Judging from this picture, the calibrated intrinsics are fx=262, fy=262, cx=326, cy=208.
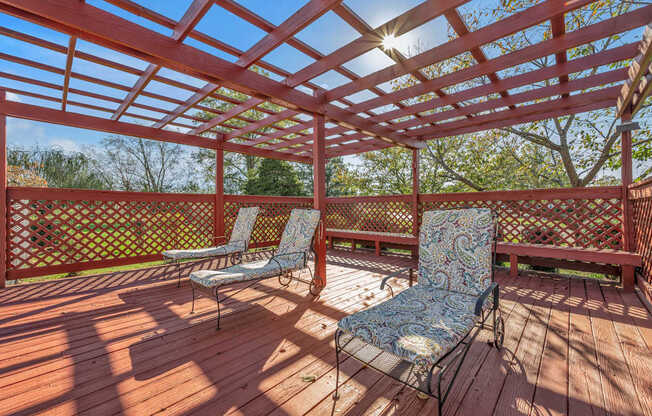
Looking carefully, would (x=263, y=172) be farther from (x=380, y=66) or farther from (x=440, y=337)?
(x=440, y=337)

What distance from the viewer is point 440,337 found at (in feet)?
4.42

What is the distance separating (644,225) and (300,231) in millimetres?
4000

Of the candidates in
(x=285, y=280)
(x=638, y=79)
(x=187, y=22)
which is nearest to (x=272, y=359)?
(x=285, y=280)

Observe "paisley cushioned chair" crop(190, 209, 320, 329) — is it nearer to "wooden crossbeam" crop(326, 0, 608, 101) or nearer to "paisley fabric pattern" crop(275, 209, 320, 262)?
"paisley fabric pattern" crop(275, 209, 320, 262)

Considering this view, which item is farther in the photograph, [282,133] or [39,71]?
[282,133]

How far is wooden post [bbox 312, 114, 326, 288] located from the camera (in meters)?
3.47

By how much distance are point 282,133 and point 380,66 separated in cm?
239

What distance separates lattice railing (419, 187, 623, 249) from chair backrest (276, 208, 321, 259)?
102 inches

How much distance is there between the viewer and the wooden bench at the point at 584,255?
3.21m

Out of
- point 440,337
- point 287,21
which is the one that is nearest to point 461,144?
point 287,21

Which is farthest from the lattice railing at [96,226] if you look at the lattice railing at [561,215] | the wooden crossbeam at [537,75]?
the lattice railing at [561,215]

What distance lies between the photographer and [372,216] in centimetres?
640

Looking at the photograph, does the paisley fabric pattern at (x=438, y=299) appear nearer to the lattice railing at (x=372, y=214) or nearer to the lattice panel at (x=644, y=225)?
the lattice panel at (x=644, y=225)

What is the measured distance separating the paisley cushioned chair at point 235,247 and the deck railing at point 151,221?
90 cm
